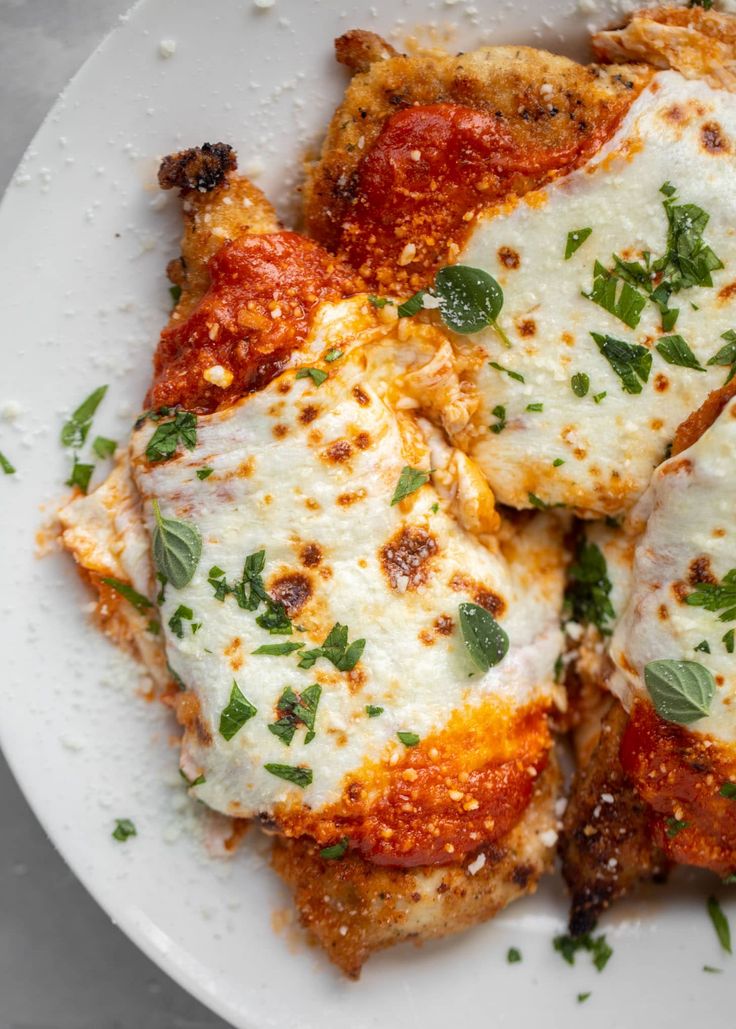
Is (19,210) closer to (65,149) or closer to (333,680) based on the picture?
(65,149)

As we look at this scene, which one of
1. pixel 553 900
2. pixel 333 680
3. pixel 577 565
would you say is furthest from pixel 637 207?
pixel 553 900

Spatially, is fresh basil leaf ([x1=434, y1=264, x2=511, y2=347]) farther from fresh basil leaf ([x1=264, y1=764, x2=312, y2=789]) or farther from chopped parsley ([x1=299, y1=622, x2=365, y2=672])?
fresh basil leaf ([x1=264, y1=764, x2=312, y2=789])

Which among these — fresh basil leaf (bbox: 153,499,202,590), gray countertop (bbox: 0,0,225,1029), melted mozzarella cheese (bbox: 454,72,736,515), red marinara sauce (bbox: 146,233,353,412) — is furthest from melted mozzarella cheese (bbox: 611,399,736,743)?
gray countertop (bbox: 0,0,225,1029)

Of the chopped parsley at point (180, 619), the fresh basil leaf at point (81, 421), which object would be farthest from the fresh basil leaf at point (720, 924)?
the fresh basil leaf at point (81, 421)

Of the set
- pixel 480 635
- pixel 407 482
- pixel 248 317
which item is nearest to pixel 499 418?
pixel 407 482

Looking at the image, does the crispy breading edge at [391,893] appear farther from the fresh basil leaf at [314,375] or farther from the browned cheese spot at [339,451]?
the fresh basil leaf at [314,375]

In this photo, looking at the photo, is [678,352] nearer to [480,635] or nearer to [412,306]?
[412,306]
